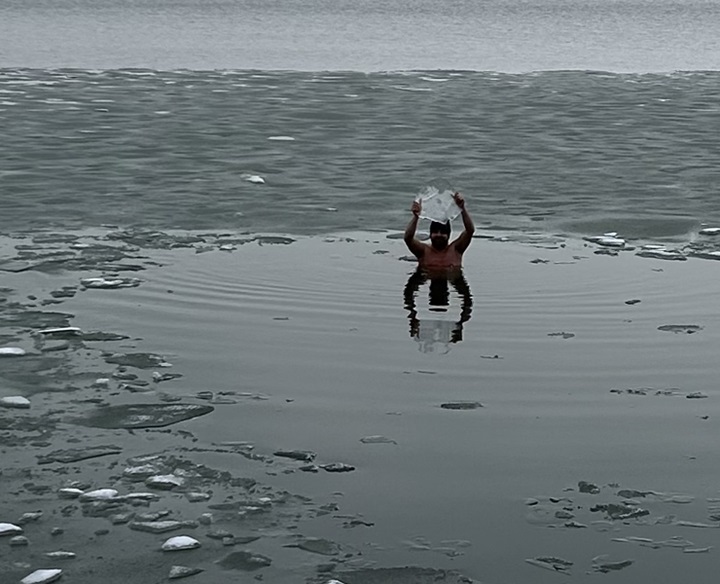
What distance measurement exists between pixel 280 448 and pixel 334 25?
50.5 meters

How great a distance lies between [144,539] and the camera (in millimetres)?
7266

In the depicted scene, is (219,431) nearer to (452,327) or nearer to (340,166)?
(452,327)

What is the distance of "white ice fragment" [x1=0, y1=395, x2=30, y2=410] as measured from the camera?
369 inches

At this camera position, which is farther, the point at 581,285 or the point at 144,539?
the point at 581,285

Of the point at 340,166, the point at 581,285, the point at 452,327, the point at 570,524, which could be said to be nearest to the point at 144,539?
the point at 570,524

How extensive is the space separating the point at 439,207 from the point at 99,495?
700cm

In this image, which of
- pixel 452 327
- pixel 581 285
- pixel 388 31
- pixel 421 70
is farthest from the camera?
pixel 388 31

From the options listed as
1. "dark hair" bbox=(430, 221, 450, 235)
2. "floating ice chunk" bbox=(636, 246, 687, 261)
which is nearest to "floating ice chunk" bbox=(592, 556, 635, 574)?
"dark hair" bbox=(430, 221, 450, 235)

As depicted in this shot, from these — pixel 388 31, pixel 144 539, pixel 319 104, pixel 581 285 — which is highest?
pixel 388 31

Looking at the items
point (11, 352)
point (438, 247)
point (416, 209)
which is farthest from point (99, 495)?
point (438, 247)

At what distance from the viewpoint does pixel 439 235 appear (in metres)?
13.9

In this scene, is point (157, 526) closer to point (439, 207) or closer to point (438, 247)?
point (438, 247)

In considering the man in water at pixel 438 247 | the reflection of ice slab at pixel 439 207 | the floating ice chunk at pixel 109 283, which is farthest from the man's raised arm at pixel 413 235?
the floating ice chunk at pixel 109 283

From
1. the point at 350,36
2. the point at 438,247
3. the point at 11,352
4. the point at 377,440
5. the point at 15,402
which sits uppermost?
the point at 350,36
